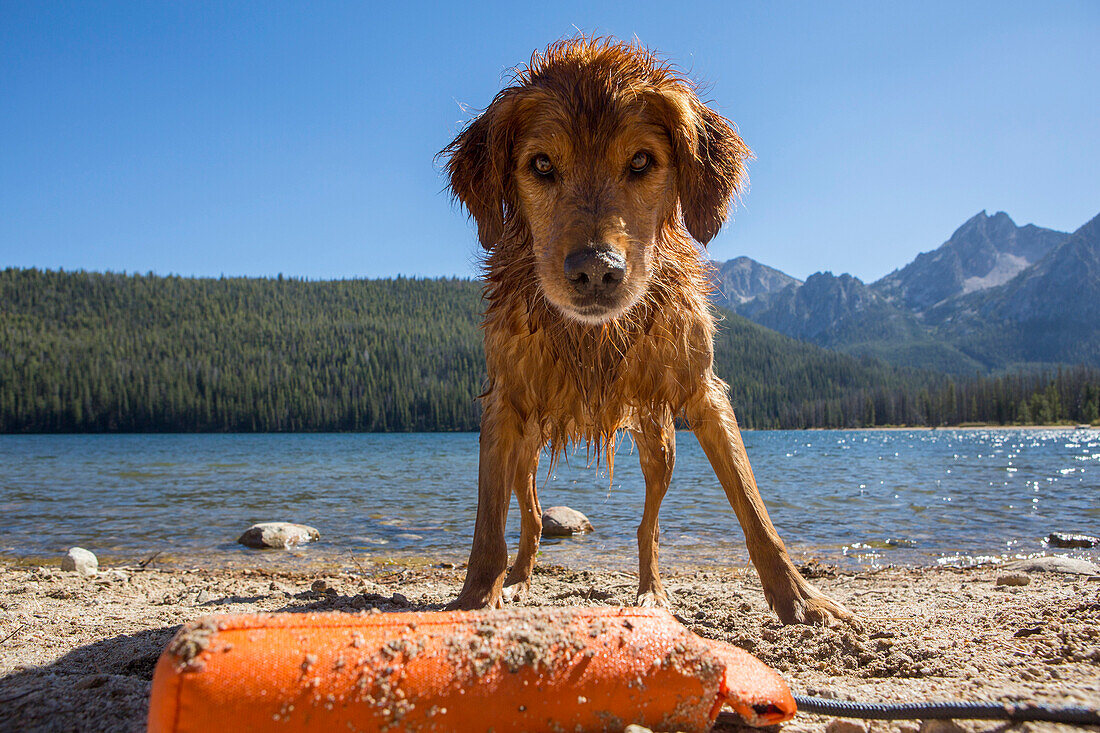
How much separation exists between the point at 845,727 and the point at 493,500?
2174 millimetres

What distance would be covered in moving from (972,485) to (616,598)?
18.3m

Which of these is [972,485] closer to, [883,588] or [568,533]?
[568,533]

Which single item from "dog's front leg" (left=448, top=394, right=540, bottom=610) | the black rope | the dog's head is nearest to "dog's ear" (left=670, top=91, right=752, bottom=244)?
the dog's head

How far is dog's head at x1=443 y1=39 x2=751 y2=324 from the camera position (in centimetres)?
323

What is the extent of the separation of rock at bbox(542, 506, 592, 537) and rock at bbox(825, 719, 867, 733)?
864 centimetres

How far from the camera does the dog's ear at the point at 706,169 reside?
380cm

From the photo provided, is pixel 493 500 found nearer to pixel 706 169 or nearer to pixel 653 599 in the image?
pixel 653 599

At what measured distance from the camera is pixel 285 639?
176 centimetres

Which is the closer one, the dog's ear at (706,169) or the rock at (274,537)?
the dog's ear at (706,169)

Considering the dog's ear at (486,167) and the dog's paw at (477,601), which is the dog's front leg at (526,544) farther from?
the dog's ear at (486,167)

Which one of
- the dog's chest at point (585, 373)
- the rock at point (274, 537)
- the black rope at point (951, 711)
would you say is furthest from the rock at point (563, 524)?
the black rope at point (951, 711)

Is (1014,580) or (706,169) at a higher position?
(706,169)

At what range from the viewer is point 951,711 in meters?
2.09

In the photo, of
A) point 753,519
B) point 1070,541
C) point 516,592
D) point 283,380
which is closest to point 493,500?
point 753,519
